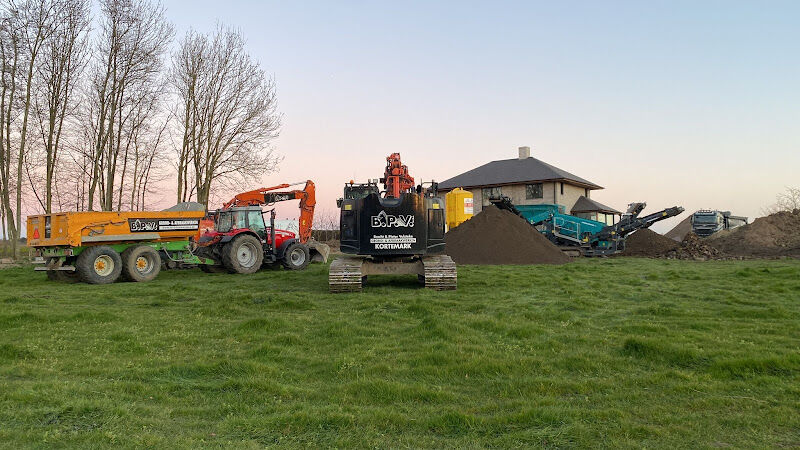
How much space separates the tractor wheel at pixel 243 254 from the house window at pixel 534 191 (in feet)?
98.8

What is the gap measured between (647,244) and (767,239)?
22.4 feet

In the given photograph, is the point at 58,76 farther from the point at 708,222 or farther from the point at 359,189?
the point at 708,222

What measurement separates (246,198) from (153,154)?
1477 centimetres

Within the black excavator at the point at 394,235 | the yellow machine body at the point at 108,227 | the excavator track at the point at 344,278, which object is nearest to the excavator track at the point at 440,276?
the black excavator at the point at 394,235

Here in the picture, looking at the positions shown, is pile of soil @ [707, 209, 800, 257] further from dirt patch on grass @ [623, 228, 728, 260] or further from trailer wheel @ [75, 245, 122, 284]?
trailer wheel @ [75, 245, 122, 284]

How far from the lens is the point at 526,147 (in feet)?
168

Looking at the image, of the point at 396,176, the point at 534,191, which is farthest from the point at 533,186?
the point at 396,176

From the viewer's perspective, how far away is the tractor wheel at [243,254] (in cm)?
1845

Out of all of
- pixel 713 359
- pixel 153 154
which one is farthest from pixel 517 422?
pixel 153 154

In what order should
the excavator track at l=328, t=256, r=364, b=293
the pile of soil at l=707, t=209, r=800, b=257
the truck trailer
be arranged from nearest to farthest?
the excavator track at l=328, t=256, r=364, b=293 < the pile of soil at l=707, t=209, r=800, b=257 < the truck trailer

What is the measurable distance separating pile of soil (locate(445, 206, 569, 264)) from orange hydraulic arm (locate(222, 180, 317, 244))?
6145 millimetres

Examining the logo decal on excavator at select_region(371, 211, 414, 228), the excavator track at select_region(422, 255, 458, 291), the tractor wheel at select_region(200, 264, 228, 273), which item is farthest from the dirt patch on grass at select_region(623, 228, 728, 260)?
the tractor wheel at select_region(200, 264, 228, 273)

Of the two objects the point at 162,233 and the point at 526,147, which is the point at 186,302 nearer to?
the point at 162,233

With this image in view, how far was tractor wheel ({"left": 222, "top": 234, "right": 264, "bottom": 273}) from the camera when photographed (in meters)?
18.5
